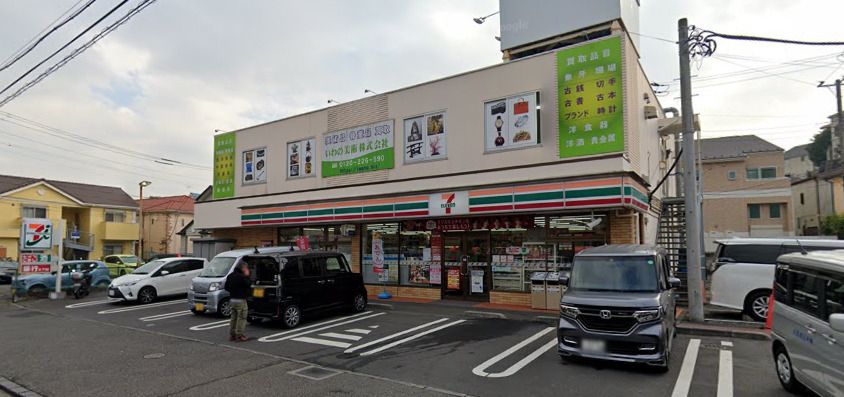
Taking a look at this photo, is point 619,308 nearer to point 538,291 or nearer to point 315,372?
point 315,372

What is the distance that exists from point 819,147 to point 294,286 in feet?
209

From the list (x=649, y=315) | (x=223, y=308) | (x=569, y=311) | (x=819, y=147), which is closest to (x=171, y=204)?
(x=223, y=308)

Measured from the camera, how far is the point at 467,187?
43.9 ft

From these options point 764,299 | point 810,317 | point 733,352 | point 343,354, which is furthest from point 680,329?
point 343,354

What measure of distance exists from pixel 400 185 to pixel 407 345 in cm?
705

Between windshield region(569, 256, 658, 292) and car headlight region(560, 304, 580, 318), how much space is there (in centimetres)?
68

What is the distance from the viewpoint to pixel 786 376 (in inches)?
233

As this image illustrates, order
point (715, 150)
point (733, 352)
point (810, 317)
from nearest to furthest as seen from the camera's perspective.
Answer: point (810, 317)
point (733, 352)
point (715, 150)

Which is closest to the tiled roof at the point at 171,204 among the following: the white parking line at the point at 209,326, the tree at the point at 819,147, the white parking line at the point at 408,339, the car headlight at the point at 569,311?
the white parking line at the point at 209,326

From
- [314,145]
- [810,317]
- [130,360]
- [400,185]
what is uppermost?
[314,145]

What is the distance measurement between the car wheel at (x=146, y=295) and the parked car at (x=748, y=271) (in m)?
17.0

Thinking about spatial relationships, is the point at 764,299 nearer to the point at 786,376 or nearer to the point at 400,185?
the point at 786,376

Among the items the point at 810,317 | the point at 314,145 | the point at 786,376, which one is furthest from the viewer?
the point at 314,145

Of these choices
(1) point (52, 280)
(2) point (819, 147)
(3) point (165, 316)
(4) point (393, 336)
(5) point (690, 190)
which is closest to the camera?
(4) point (393, 336)
